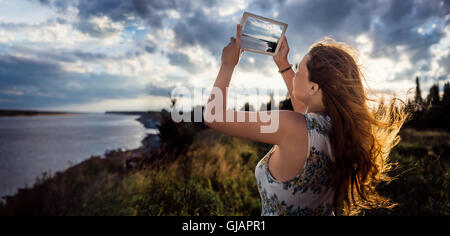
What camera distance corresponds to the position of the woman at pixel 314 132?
3.61 ft

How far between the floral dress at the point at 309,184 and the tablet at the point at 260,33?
0.52 meters

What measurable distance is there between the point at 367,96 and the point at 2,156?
22.5 m

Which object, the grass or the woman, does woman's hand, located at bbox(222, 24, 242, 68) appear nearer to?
the woman

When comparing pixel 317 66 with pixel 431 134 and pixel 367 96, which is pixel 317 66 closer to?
pixel 367 96

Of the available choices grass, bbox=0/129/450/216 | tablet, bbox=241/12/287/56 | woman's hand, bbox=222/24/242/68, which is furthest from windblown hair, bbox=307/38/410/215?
grass, bbox=0/129/450/216

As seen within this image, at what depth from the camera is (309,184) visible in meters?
1.22

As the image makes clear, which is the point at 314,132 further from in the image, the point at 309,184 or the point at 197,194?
the point at 197,194

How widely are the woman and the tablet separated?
5 centimetres

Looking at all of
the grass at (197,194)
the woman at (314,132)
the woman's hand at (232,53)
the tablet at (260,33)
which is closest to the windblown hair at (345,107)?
the woman at (314,132)

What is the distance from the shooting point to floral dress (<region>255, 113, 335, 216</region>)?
1159 mm

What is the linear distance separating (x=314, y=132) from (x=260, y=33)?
2.10 ft
